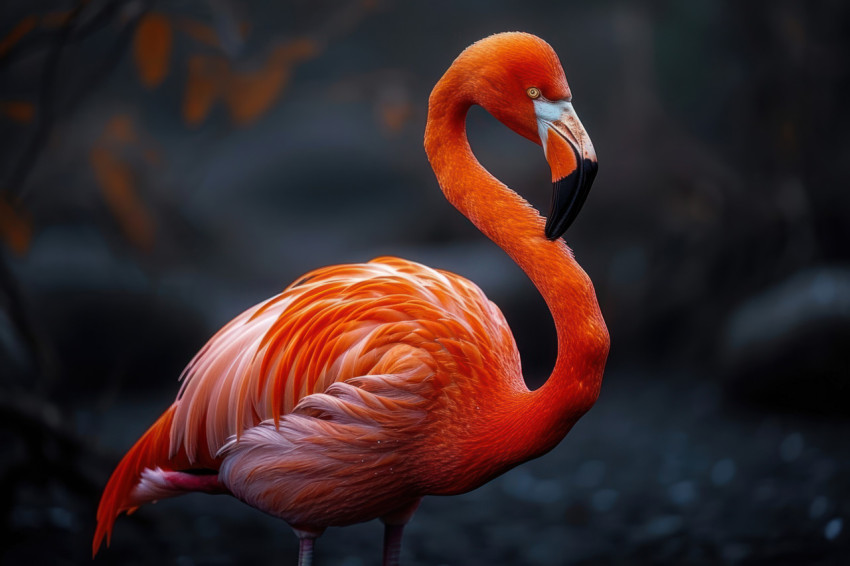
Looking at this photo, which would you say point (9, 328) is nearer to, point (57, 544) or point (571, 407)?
point (57, 544)

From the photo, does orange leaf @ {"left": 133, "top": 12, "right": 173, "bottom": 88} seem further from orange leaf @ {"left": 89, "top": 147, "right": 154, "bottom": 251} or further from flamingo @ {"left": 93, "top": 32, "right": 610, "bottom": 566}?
flamingo @ {"left": 93, "top": 32, "right": 610, "bottom": 566}

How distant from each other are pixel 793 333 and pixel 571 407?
278 cm

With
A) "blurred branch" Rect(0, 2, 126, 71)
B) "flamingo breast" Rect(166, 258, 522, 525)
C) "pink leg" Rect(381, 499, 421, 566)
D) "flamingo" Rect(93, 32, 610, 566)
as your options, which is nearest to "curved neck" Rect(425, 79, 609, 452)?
"flamingo" Rect(93, 32, 610, 566)

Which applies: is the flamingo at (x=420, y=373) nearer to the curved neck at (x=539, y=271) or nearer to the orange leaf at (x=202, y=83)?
the curved neck at (x=539, y=271)

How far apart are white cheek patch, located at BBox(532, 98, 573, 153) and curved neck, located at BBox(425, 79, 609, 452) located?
0.21 m

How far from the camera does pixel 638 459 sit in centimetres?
379

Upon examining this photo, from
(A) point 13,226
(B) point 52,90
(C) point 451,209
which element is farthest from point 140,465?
(C) point 451,209

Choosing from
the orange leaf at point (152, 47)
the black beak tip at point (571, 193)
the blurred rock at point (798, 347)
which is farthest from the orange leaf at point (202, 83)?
the blurred rock at point (798, 347)

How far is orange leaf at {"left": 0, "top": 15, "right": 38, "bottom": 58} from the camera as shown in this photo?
3.59 m

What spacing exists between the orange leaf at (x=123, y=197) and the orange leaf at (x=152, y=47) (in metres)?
0.44

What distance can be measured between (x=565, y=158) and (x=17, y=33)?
9.68 ft

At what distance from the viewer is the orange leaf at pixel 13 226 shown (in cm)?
369

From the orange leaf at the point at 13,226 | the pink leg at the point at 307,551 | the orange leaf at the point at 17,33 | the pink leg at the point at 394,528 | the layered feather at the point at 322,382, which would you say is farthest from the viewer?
the orange leaf at the point at 13,226

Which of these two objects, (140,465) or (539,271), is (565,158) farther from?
(140,465)
